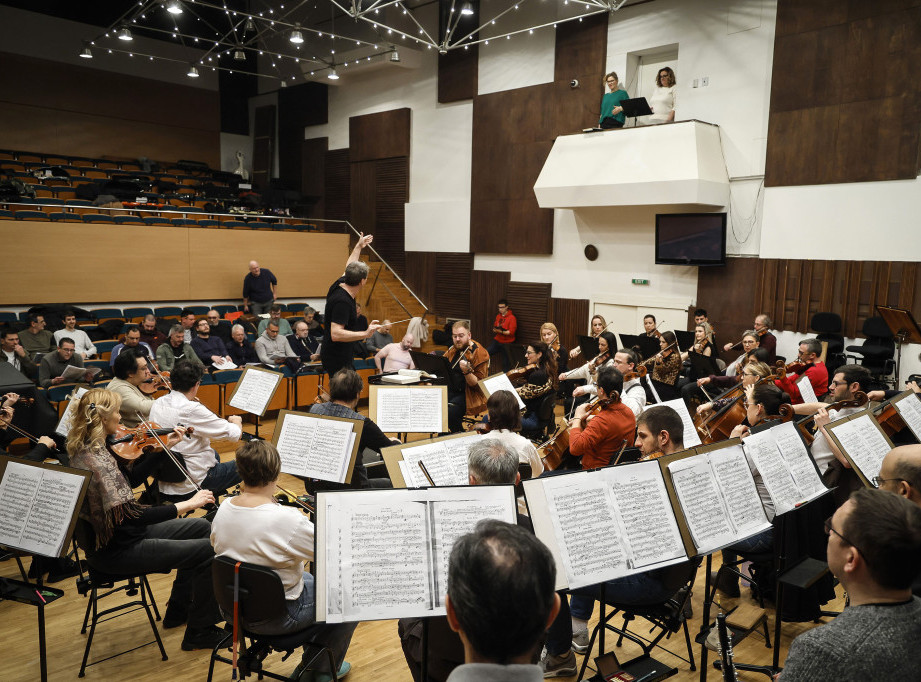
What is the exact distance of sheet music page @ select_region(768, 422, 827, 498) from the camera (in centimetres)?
334

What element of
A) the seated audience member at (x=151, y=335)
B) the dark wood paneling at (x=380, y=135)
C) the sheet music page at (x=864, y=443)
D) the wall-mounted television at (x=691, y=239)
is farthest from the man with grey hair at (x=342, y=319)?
the dark wood paneling at (x=380, y=135)

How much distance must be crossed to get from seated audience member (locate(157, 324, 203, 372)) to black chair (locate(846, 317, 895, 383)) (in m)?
8.50

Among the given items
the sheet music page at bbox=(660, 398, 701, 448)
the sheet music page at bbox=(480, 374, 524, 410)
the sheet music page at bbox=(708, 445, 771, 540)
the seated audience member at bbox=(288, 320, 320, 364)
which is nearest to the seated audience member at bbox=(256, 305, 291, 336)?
the seated audience member at bbox=(288, 320, 320, 364)

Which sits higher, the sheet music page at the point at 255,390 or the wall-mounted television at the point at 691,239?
the wall-mounted television at the point at 691,239

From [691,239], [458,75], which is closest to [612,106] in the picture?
[691,239]

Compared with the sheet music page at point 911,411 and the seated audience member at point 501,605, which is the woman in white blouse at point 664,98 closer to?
the sheet music page at point 911,411

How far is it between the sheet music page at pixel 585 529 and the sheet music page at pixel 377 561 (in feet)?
1.72

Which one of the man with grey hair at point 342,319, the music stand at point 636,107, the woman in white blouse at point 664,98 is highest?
the woman in white blouse at point 664,98

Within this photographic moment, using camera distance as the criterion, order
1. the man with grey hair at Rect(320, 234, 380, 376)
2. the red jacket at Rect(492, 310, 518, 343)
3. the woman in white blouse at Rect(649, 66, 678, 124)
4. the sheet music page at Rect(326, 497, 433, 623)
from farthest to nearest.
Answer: the red jacket at Rect(492, 310, 518, 343), the woman in white blouse at Rect(649, 66, 678, 124), the man with grey hair at Rect(320, 234, 380, 376), the sheet music page at Rect(326, 497, 433, 623)

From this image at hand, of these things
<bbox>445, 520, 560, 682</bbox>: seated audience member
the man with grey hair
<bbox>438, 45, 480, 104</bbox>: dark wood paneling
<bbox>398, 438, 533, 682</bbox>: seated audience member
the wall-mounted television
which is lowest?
<bbox>398, 438, 533, 682</bbox>: seated audience member

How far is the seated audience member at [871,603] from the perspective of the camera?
162cm

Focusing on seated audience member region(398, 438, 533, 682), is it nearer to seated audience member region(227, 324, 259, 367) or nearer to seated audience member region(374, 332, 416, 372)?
seated audience member region(374, 332, 416, 372)

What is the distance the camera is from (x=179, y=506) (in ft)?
11.2

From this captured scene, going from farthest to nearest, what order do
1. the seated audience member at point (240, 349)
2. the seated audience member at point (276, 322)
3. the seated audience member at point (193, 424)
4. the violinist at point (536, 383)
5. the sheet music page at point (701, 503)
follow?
the seated audience member at point (276, 322)
the seated audience member at point (240, 349)
the violinist at point (536, 383)
the seated audience member at point (193, 424)
the sheet music page at point (701, 503)
